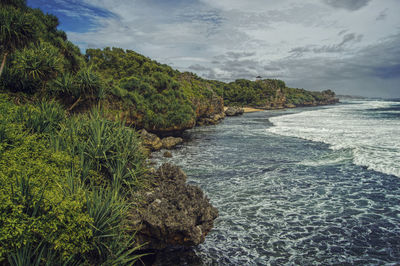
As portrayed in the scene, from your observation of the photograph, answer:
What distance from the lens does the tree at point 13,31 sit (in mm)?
11797

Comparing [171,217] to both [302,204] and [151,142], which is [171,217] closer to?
[302,204]

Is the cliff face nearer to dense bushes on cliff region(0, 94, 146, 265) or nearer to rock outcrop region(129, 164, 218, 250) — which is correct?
dense bushes on cliff region(0, 94, 146, 265)

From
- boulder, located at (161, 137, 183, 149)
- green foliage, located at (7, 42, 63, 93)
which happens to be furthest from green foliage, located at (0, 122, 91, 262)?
boulder, located at (161, 137, 183, 149)

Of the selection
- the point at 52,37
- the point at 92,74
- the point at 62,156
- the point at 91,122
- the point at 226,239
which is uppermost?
the point at 52,37

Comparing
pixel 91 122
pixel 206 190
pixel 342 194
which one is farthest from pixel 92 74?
pixel 342 194

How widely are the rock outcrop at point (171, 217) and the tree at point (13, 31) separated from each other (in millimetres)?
11082

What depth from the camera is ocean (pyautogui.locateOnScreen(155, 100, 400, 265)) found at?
25.5ft

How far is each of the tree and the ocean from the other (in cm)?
1283

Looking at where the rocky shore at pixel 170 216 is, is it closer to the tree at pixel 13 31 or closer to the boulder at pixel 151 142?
the tree at pixel 13 31

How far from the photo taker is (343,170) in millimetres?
15766

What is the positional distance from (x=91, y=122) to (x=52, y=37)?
19.5 m

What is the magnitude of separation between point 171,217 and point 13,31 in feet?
43.5

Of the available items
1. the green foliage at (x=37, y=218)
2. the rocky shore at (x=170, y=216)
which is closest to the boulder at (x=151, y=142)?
the rocky shore at (x=170, y=216)

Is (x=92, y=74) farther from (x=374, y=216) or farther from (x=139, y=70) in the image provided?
(x=139, y=70)
